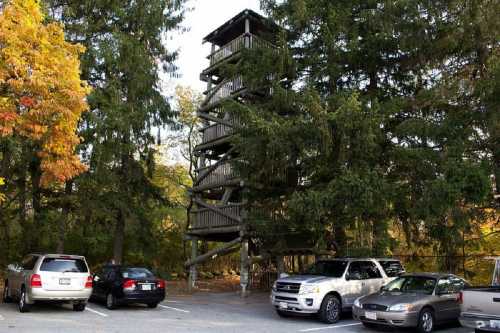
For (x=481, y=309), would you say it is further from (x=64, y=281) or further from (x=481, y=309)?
(x=64, y=281)

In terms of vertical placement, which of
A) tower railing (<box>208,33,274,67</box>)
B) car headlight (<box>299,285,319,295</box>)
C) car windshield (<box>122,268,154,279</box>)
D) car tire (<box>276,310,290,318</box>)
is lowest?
car tire (<box>276,310,290,318</box>)

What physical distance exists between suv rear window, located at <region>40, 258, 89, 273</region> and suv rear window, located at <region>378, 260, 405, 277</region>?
916cm

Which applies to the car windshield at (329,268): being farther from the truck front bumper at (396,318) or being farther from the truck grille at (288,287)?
the truck front bumper at (396,318)

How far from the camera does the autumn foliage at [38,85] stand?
11.1 metres

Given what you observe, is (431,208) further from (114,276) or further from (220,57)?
(220,57)

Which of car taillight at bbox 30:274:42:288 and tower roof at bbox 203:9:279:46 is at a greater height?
tower roof at bbox 203:9:279:46

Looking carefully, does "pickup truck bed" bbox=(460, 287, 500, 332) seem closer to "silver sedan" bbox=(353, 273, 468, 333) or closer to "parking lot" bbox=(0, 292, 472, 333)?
"silver sedan" bbox=(353, 273, 468, 333)

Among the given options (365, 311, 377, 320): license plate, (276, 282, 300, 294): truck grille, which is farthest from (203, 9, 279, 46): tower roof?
(365, 311, 377, 320): license plate

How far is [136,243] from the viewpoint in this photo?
26.3 m

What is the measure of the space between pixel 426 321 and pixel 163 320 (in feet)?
22.4

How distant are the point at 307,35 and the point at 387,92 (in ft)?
13.7

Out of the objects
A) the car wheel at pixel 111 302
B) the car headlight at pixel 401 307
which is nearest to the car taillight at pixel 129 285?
the car wheel at pixel 111 302

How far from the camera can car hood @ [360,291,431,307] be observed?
11.6m

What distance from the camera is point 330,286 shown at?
43.3 ft
